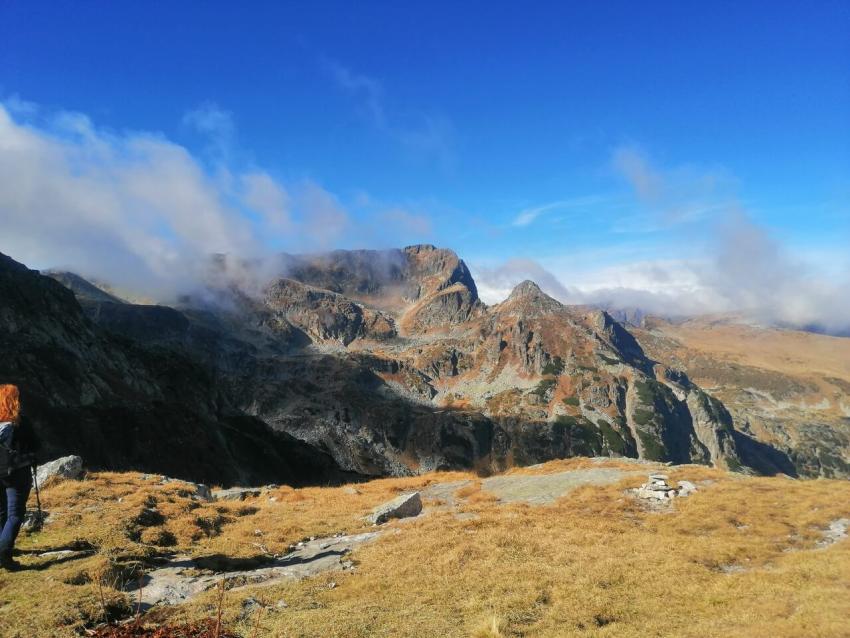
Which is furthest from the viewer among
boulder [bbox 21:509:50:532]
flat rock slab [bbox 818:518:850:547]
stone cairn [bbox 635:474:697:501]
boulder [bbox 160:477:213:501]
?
stone cairn [bbox 635:474:697:501]

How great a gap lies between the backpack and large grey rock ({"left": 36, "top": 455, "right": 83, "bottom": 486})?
40.6ft

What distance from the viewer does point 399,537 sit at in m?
19.2

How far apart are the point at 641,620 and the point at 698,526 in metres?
13.3

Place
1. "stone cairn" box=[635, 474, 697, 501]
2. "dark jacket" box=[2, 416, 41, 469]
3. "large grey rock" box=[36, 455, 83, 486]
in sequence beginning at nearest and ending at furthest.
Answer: "dark jacket" box=[2, 416, 41, 469], "large grey rock" box=[36, 455, 83, 486], "stone cairn" box=[635, 474, 697, 501]

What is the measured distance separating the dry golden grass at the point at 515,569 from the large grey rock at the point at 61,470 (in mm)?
1336

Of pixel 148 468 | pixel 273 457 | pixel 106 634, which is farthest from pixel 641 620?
pixel 273 457

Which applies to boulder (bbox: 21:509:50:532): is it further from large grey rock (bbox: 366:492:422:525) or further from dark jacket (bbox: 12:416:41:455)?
large grey rock (bbox: 366:492:422:525)

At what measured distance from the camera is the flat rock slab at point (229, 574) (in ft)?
40.5

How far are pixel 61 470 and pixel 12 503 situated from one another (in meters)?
13.7

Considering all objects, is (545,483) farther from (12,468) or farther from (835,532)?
(12,468)

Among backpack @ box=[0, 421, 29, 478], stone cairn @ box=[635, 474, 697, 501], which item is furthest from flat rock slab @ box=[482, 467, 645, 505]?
backpack @ box=[0, 421, 29, 478]

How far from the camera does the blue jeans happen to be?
39.9 ft

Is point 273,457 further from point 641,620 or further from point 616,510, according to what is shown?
point 641,620

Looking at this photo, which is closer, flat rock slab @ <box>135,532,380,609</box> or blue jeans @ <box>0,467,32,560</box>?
blue jeans @ <box>0,467,32,560</box>
